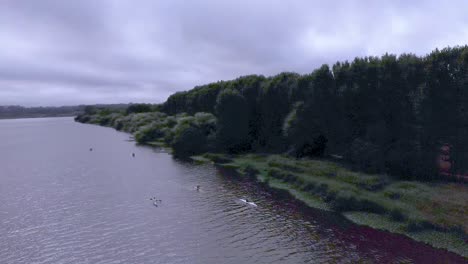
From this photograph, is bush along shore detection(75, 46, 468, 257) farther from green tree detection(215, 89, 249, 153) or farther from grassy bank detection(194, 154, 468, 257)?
green tree detection(215, 89, 249, 153)

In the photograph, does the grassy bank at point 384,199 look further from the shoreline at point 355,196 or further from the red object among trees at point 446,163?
the red object among trees at point 446,163

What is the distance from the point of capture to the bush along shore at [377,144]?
133 ft

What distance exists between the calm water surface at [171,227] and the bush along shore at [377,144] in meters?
3.77

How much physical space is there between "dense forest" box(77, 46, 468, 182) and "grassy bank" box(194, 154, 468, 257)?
5.21m

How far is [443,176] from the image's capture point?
50375 millimetres

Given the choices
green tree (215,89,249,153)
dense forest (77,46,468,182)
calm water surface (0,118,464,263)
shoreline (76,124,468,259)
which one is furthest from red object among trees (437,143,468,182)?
green tree (215,89,249,153)

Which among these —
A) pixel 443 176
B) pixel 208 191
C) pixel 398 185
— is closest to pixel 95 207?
pixel 208 191

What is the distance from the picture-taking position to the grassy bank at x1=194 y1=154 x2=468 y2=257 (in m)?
35.6

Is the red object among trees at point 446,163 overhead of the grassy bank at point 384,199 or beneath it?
overhead

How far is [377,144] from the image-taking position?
188 feet

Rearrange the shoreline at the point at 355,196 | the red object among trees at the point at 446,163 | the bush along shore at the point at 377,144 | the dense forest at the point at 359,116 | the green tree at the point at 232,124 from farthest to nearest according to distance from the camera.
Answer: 1. the green tree at the point at 232,124
2. the dense forest at the point at 359,116
3. the red object among trees at the point at 446,163
4. the bush along shore at the point at 377,144
5. the shoreline at the point at 355,196

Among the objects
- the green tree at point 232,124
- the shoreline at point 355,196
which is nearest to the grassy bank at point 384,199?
the shoreline at point 355,196

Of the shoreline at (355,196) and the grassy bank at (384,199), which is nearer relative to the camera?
the shoreline at (355,196)

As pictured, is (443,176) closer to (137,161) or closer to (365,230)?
(365,230)
